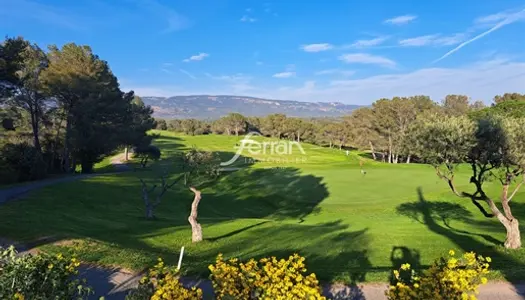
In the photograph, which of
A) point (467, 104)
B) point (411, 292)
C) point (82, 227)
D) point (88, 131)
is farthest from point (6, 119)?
point (467, 104)

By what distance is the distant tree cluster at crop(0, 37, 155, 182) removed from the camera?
118ft

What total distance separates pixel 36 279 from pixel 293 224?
16.9m

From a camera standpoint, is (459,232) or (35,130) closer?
(459,232)

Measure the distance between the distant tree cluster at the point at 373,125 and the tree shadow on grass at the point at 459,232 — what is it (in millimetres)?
4573

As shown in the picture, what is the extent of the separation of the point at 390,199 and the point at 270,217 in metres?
10.3

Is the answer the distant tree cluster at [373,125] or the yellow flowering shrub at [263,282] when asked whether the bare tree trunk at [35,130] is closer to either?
the distant tree cluster at [373,125]

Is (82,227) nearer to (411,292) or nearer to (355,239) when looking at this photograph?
(355,239)

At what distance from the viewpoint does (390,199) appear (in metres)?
31.7

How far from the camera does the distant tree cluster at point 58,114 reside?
1419 inches

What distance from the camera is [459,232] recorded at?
62.6 ft

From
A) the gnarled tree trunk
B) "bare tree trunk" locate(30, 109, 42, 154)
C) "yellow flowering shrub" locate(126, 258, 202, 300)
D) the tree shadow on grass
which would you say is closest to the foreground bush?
"yellow flowering shrub" locate(126, 258, 202, 300)

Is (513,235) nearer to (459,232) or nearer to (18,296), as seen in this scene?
(459,232)

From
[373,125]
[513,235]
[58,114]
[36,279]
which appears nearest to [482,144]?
[513,235]

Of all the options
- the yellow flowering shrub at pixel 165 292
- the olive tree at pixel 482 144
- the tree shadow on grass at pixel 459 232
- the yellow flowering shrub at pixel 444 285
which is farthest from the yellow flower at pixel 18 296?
the olive tree at pixel 482 144
